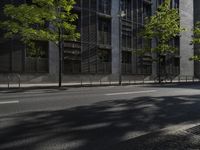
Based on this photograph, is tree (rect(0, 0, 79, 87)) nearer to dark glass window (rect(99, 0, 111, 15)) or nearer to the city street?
the city street

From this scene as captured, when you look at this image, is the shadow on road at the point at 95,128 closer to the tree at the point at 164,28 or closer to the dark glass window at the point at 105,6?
the tree at the point at 164,28

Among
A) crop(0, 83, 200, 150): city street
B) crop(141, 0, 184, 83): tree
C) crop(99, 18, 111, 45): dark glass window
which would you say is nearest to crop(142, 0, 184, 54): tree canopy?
crop(141, 0, 184, 83): tree

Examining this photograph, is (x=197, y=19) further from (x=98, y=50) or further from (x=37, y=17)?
(x=37, y=17)

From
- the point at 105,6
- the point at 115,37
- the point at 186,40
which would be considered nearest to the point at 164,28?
the point at 115,37

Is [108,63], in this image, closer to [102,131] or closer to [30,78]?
[30,78]

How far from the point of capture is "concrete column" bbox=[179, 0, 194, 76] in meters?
51.3

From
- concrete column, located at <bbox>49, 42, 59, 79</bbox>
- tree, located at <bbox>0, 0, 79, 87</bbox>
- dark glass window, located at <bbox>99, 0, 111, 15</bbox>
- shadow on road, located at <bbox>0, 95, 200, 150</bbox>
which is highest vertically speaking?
dark glass window, located at <bbox>99, 0, 111, 15</bbox>

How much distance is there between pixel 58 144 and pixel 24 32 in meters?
17.2

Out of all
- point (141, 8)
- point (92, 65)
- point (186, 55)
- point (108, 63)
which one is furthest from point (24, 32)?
point (186, 55)

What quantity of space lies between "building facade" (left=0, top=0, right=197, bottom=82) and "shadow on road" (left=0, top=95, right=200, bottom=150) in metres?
18.9

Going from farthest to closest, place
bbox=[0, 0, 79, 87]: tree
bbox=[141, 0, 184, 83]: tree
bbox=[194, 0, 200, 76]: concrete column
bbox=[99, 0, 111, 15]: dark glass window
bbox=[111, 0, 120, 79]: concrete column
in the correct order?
bbox=[194, 0, 200, 76]: concrete column
bbox=[111, 0, 120, 79]: concrete column
bbox=[99, 0, 111, 15]: dark glass window
bbox=[141, 0, 184, 83]: tree
bbox=[0, 0, 79, 87]: tree

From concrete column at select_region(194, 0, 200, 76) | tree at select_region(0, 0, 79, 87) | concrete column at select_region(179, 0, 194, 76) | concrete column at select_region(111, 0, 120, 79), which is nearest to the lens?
tree at select_region(0, 0, 79, 87)

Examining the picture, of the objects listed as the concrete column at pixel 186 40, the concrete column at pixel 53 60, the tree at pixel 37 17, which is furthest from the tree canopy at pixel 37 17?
the concrete column at pixel 186 40

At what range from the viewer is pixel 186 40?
173ft
